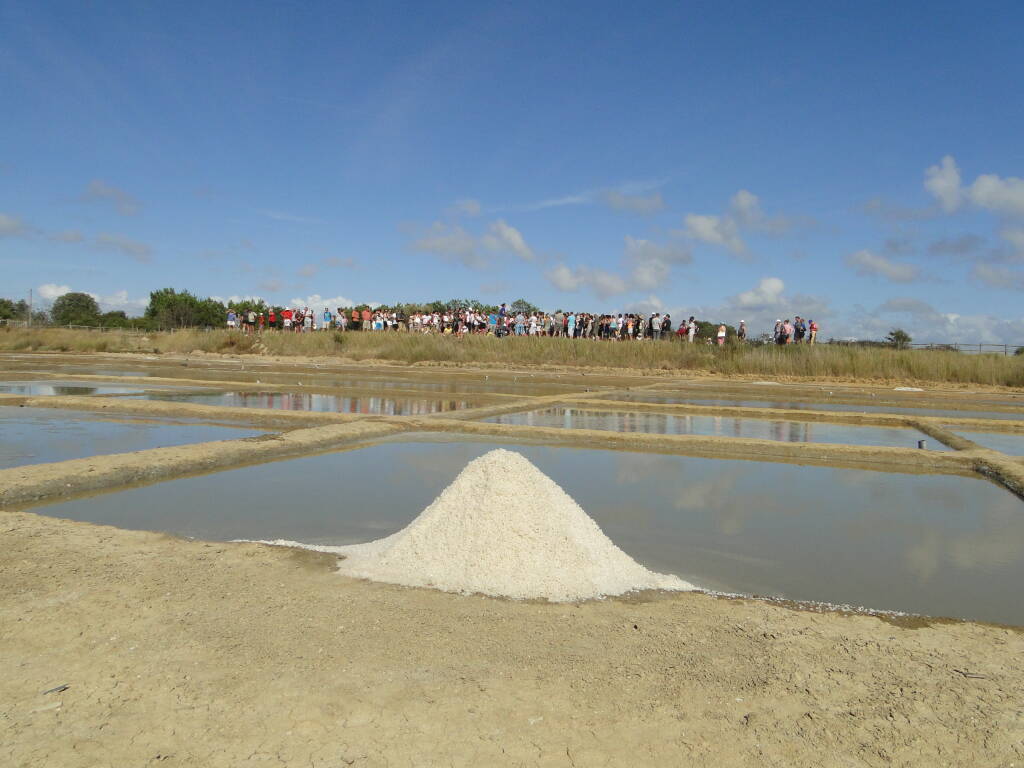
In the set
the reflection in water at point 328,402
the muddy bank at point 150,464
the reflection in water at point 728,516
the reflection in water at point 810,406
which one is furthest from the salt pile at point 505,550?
the reflection in water at point 810,406

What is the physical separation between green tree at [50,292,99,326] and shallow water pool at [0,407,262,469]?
6262 centimetres

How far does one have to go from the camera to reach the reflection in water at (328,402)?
39.3ft

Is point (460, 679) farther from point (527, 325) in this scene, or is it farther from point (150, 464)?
point (527, 325)

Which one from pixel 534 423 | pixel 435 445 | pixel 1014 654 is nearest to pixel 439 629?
pixel 1014 654

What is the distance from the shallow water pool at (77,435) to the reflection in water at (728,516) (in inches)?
73.6

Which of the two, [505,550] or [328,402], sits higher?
[328,402]

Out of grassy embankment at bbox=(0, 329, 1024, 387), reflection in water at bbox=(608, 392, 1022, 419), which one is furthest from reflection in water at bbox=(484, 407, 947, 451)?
grassy embankment at bbox=(0, 329, 1024, 387)

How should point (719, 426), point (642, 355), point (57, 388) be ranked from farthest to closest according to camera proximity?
point (642, 355) < point (57, 388) < point (719, 426)

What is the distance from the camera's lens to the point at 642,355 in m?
25.7

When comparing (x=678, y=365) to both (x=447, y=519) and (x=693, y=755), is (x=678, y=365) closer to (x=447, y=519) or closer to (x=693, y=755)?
(x=447, y=519)

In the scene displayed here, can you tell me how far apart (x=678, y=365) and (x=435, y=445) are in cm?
1802

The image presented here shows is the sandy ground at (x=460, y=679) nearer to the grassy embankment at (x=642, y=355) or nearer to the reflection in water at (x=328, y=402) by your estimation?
the reflection in water at (x=328, y=402)

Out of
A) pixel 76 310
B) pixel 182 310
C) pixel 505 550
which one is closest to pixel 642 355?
pixel 505 550

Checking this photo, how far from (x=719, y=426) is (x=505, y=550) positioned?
7790 millimetres
